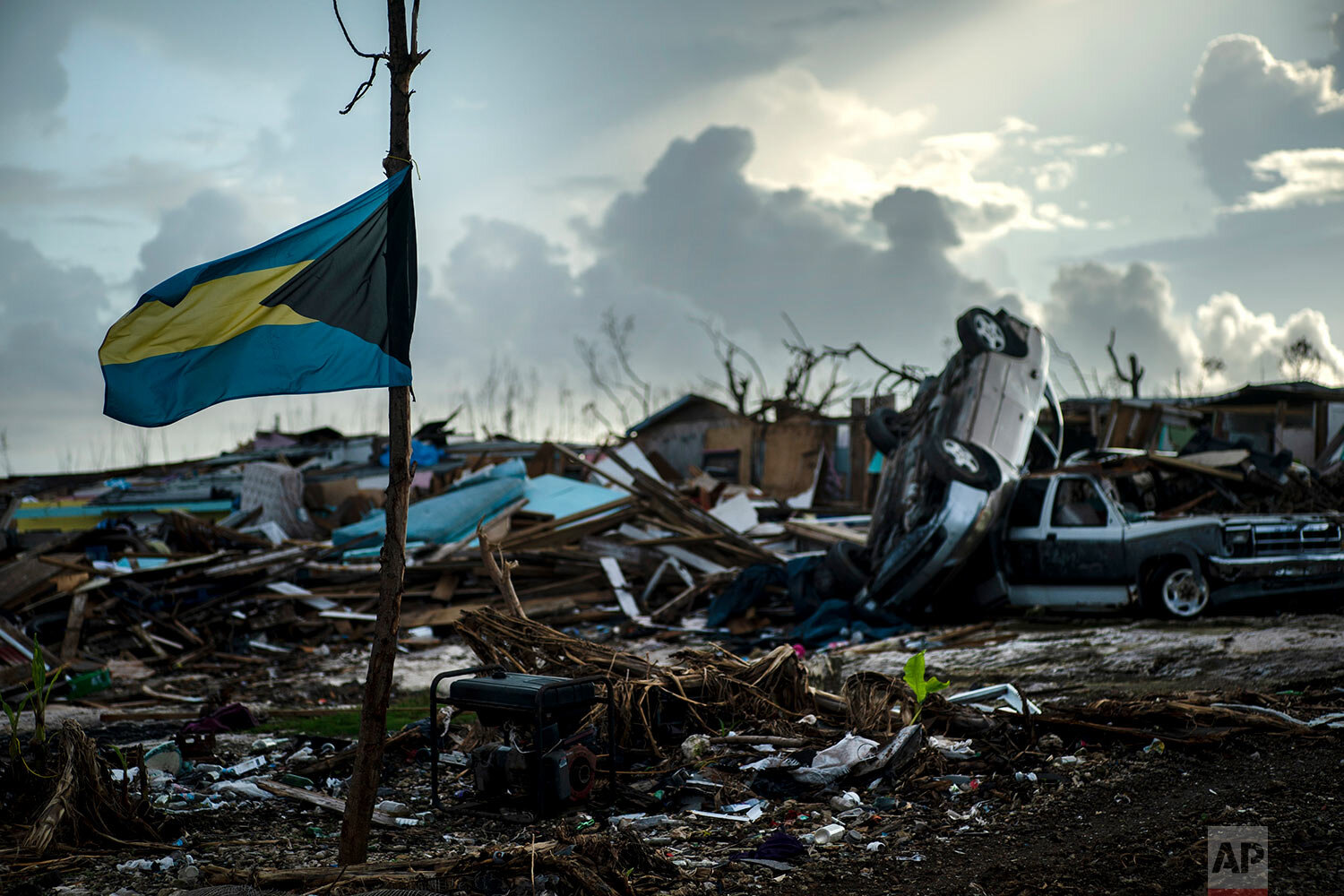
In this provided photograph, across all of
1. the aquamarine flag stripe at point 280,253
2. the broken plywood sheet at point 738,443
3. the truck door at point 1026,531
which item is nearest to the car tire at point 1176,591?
the truck door at point 1026,531

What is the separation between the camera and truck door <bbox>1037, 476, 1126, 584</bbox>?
40.8ft

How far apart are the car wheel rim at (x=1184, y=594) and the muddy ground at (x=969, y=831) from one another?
350cm

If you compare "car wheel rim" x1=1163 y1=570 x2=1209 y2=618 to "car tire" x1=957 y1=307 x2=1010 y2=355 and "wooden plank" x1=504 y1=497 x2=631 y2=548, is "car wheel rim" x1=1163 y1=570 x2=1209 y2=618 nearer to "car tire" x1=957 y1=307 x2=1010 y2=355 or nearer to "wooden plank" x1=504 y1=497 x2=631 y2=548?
"car tire" x1=957 y1=307 x2=1010 y2=355

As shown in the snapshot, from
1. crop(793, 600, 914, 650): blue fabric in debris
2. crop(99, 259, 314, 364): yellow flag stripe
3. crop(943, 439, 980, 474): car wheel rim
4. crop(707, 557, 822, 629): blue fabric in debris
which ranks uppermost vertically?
crop(99, 259, 314, 364): yellow flag stripe

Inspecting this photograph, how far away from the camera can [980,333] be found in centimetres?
1415

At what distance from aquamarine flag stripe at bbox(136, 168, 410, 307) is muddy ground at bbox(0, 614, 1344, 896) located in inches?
116

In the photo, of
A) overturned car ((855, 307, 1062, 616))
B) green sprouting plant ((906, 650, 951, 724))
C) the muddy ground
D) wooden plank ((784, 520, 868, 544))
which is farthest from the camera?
wooden plank ((784, 520, 868, 544))

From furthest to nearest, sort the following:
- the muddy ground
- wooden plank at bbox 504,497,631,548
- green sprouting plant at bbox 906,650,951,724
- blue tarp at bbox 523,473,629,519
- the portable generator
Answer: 1. blue tarp at bbox 523,473,629,519
2. wooden plank at bbox 504,497,631,548
3. green sprouting plant at bbox 906,650,951,724
4. the portable generator
5. the muddy ground

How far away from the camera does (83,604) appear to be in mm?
13547

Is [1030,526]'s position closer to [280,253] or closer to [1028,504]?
[1028,504]

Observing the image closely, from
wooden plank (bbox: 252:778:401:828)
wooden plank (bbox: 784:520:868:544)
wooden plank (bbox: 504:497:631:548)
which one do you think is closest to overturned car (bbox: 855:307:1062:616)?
wooden plank (bbox: 784:520:868:544)

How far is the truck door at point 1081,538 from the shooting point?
40.8 ft

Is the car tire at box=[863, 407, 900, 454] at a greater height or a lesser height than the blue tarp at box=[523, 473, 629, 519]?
greater

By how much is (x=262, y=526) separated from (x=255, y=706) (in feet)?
41.6
